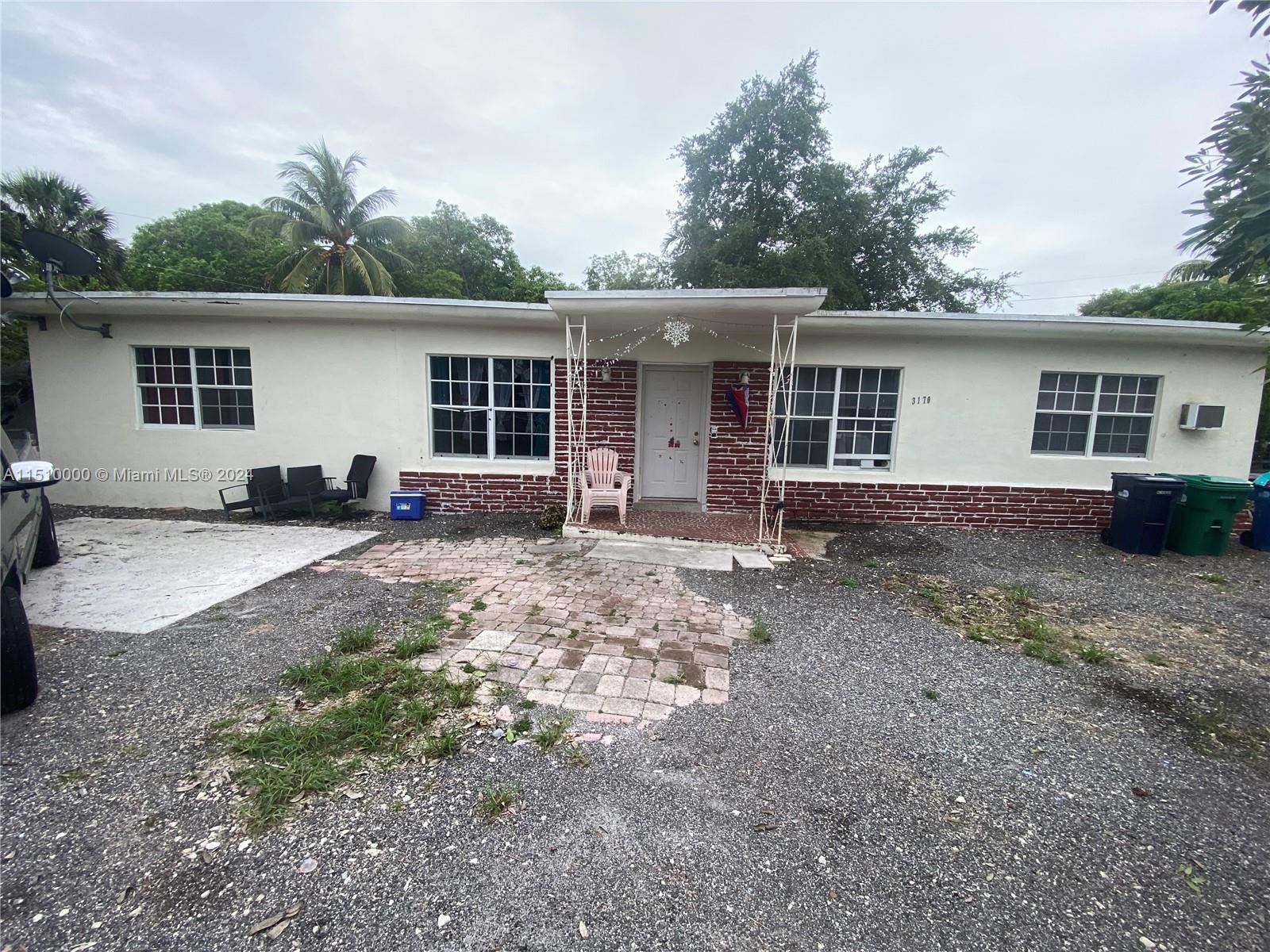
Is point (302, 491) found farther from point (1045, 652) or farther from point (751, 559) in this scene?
point (1045, 652)

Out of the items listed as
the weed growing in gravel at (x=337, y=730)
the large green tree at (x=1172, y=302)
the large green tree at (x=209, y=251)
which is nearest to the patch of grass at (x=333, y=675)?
the weed growing in gravel at (x=337, y=730)

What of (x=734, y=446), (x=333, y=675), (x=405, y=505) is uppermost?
(x=734, y=446)

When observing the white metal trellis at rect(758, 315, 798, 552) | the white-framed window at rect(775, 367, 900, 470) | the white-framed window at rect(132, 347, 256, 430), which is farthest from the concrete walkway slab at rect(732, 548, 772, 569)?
the white-framed window at rect(132, 347, 256, 430)

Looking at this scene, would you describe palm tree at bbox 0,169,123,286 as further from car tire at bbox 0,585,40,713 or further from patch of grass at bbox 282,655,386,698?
patch of grass at bbox 282,655,386,698

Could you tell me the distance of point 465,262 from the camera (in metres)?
23.5

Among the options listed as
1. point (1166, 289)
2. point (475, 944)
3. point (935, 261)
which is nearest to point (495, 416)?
point (475, 944)

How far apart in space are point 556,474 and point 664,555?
8.13 ft

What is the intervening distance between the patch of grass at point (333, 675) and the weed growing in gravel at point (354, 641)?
174 mm

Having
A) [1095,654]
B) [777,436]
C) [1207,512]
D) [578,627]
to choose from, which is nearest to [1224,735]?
[1095,654]

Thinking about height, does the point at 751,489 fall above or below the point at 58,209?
below

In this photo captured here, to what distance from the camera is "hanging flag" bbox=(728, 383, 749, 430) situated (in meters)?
7.15

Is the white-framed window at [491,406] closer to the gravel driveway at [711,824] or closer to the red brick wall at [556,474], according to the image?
the red brick wall at [556,474]

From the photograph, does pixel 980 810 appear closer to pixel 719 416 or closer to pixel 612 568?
pixel 612 568

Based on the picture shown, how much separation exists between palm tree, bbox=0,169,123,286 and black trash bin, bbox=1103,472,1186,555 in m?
20.9
